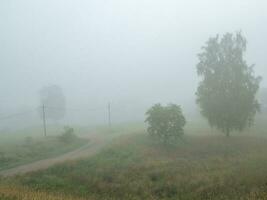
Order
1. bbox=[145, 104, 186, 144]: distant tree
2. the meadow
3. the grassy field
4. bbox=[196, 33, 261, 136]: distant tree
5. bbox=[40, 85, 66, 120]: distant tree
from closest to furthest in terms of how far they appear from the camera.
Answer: the meadow → the grassy field → bbox=[145, 104, 186, 144]: distant tree → bbox=[196, 33, 261, 136]: distant tree → bbox=[40, 85, 66, 120]: distant tree

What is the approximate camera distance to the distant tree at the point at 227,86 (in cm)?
4506

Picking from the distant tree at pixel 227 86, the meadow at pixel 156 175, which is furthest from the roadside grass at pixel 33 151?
the distant tree at pixel 227 86

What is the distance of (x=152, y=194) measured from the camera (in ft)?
85.8

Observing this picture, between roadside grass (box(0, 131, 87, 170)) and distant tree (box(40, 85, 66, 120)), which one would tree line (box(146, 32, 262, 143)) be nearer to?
roadside grass (box(0, 131, 87, 170))

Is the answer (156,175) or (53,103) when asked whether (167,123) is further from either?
(53,103)

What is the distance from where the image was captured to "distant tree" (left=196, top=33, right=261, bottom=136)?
4506cm

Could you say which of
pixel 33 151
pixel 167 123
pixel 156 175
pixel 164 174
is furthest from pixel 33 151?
pixel 164 174

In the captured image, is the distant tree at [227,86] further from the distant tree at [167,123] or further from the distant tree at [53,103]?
the distant tree at [53,103]

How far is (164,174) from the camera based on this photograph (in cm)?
3027

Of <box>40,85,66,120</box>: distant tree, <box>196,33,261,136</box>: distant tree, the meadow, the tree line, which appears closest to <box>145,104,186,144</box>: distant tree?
the tree line

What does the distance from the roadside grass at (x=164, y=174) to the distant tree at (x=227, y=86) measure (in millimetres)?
4014

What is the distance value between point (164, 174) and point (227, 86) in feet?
68.2

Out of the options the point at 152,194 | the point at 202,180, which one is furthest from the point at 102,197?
the point at 202,180

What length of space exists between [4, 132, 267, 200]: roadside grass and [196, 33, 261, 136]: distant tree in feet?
13.2
